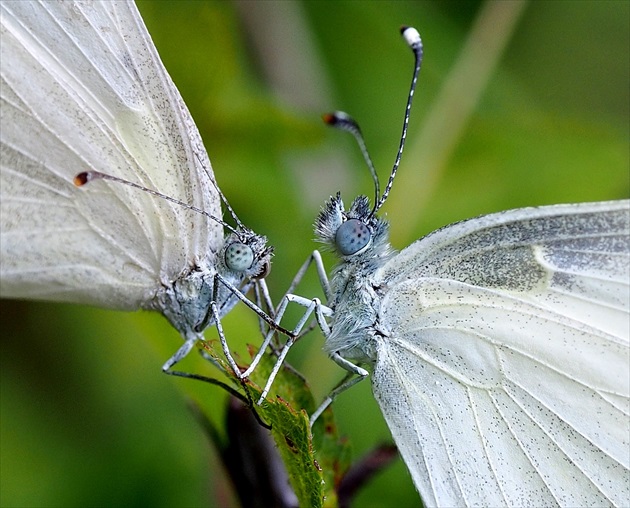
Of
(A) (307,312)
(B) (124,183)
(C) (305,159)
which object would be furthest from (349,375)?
(C) (305,159)

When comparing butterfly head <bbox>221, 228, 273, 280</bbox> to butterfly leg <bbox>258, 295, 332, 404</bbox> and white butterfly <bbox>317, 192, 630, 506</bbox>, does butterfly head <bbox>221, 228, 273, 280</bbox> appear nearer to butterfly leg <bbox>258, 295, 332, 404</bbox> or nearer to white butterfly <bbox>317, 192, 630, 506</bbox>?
butterfly leg <bbox>258, 295, 332, 404</bbox>

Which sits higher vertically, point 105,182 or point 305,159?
point 305,159

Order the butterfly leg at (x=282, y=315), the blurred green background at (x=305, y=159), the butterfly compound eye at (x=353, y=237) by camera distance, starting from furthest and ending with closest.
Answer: the blurred green background at (x=305, y=159) → the butterfly compound eye at (x=353, y=237) → the butterfly leg at (x=282, y=315)

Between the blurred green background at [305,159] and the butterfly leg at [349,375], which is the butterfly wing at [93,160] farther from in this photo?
the butterfly leg at [349,375]

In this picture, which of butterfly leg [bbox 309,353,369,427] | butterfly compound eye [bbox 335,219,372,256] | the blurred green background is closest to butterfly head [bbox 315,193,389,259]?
butterfly compound eye [bbox 335,219,372,256]

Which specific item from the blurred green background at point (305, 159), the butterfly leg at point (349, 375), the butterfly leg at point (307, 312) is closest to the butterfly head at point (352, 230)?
the butterfly leg at point (307, 312)

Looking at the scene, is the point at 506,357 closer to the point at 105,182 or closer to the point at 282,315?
the point at 282,315
